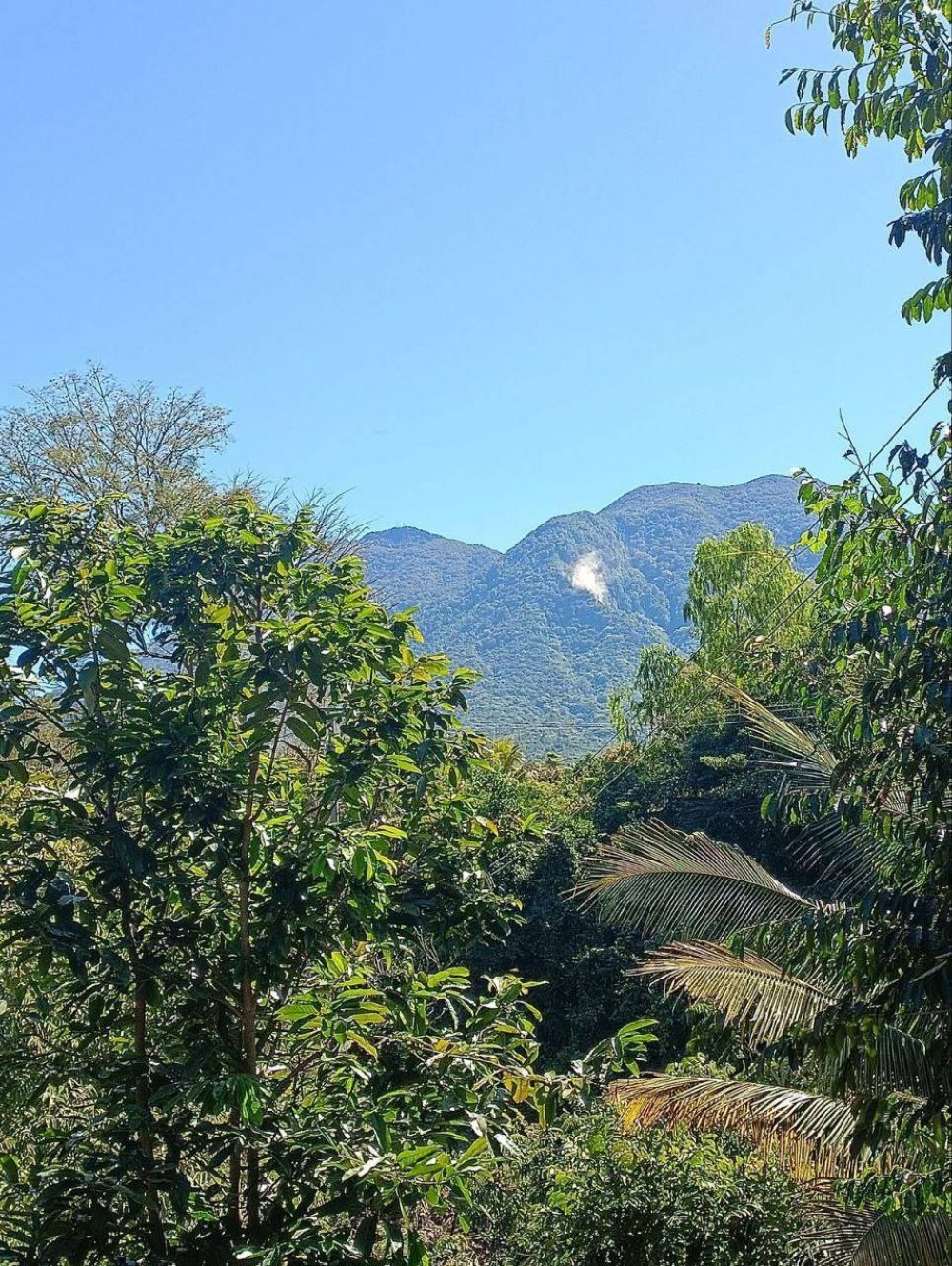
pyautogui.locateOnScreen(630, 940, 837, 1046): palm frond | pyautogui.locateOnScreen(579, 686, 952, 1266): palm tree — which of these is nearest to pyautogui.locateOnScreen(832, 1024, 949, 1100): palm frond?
pyautogui.locateOnScreen(579, 686, 952, 1266): palm tree

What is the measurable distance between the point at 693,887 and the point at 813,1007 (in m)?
0.72

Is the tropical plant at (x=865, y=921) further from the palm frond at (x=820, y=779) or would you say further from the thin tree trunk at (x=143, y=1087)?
the thin tree trunk at (x=143, y=1087)

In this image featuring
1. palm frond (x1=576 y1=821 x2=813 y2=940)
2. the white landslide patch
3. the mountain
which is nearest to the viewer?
palm frond (x1=576 y1=821 x2=813 y2=940)

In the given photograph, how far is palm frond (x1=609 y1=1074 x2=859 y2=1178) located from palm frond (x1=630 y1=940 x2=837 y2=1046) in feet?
0.92

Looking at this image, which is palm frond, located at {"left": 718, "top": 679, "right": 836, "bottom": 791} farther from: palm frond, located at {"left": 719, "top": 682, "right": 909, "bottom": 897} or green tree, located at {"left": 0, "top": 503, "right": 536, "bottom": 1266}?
green tree, located at {"left": 0, "top": 503, "right": 536, "bottom": 1266}

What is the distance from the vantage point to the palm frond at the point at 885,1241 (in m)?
4.52

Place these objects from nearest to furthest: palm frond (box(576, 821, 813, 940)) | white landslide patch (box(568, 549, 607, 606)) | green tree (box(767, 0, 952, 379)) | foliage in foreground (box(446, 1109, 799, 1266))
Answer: green tree (box(767, 0, 952, 379)) → palm frond (box(576, 821, 813, 940)) → foliage in foreground (box(446, 1109, 799, 1266)) → white landslide patch (box(568, 549, 607, 606))

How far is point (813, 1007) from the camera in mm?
4875

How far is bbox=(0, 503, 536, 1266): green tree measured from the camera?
3.38m

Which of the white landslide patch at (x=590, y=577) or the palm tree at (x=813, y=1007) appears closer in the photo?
the palm tree at (x=813, y=1007)

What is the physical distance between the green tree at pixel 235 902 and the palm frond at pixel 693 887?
45.4 inches

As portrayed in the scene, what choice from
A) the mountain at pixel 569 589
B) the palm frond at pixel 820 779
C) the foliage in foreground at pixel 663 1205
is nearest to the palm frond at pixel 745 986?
the palm frond at pixel 820 779

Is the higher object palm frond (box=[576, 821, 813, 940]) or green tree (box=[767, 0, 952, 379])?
green tree (box=[767, 0, 952, 379])

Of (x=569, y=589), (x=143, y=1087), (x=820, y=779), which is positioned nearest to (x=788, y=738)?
(x=820, y=779)
